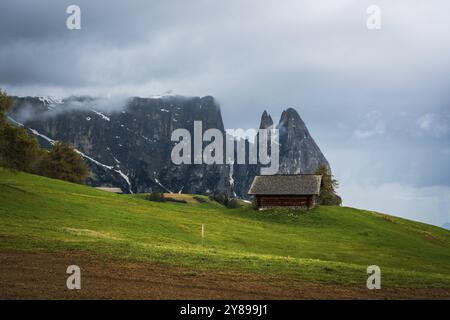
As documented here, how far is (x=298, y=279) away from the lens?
22.5m

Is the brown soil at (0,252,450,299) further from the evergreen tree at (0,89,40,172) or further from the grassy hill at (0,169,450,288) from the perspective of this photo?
the evergreen tree at (0,89,40,172)

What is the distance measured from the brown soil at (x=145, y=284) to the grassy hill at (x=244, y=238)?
5.90ft

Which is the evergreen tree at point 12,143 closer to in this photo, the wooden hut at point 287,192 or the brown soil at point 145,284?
the brown soil at point 145,284

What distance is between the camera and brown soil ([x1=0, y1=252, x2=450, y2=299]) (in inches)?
690

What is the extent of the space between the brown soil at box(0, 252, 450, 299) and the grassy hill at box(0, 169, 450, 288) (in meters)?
1.80

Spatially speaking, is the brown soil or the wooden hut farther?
the wooden hut

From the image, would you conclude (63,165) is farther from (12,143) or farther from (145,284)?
(145,284)

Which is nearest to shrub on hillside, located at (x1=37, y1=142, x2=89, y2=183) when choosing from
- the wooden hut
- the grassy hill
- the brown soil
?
the grassy hill

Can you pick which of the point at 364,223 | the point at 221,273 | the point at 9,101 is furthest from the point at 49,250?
the point at 364,223

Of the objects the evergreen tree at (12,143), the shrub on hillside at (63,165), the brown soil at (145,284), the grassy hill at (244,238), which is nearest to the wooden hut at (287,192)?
the grassy hill at (244,238)

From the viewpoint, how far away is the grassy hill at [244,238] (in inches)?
1029

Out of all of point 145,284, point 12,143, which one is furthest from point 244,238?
point 145,284

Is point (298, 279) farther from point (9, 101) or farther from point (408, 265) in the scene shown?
point (9, 101)
